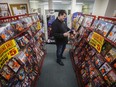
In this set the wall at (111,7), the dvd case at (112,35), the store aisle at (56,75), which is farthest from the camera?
the wall at (111,7)

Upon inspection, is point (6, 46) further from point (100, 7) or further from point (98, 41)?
point (100, 7)

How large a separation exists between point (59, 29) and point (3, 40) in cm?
150

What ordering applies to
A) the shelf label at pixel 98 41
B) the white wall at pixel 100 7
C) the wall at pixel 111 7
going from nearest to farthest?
the shelf label at pixel 98 41 < the wall at pixel 111 7 < the white wall at pixel 100 7

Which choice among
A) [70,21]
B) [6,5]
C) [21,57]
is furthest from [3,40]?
[70,21]

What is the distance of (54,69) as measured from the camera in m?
2.76

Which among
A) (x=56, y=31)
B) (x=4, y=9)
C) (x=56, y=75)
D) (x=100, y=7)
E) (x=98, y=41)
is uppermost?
(x=100, y=7)

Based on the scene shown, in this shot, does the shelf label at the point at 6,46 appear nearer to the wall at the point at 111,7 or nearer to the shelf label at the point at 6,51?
the shelf label at the point at 6,51

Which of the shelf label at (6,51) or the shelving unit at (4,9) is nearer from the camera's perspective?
the shelf label at (6,51)

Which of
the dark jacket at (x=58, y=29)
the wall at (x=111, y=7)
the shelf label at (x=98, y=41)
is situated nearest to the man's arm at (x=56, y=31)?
the dark jacket at (x=58, y=29)

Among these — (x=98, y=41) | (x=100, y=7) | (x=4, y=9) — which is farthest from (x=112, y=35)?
(x=4, y=9)

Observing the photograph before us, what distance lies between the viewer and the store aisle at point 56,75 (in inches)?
89.2

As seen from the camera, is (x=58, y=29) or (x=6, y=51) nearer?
(x=6, y=51)

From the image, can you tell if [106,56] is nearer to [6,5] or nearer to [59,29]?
[59,29]

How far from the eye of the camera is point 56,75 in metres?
2.52
